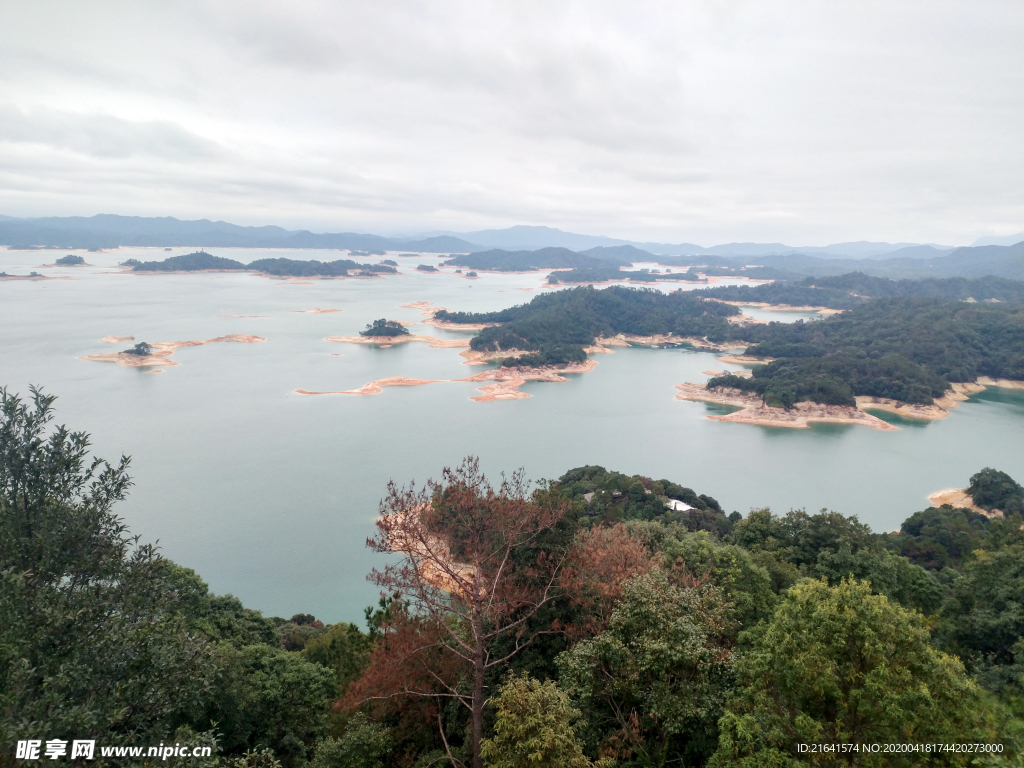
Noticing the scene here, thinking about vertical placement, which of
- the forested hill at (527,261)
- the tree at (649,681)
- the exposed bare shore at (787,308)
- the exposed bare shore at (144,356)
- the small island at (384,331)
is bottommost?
the exposed bare shore at (144,356)

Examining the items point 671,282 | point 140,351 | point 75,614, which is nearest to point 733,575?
point 75,614

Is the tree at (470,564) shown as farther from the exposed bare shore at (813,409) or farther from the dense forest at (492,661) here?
the exposed bare shore at (813,409)

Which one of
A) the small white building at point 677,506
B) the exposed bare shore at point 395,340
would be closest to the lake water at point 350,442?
the exposed bare shore at point 395,340

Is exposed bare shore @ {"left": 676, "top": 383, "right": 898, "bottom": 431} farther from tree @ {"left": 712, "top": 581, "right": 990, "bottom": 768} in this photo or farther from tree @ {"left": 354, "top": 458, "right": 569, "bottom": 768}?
tree @ {"left": 712, "top": 581, "right": 990, "bottom": 768}

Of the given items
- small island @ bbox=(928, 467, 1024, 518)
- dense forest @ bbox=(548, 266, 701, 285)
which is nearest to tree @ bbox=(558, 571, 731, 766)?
small island @ bbox=(928, 467, 1024, 518)

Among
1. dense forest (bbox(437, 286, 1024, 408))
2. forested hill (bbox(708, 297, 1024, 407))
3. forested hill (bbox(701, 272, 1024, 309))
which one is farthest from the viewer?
forested hill (bbox(701, 272, 1024, 309))
